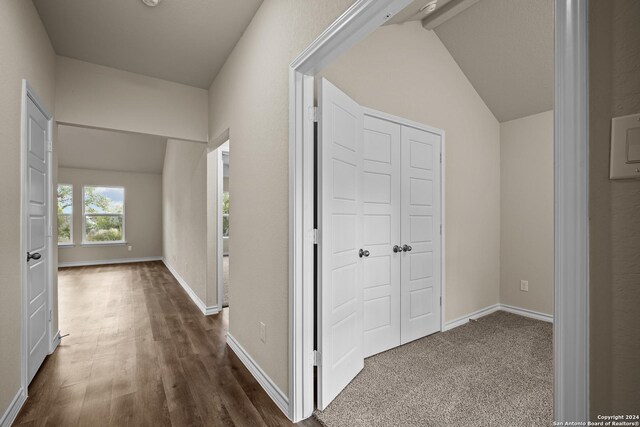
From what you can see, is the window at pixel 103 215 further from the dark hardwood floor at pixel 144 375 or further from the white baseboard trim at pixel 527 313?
the white baseboard trim at pixel 527 313

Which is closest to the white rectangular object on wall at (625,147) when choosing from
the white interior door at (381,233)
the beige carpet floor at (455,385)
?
the beige carpet floor at (455,385)

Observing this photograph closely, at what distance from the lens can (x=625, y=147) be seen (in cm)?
58

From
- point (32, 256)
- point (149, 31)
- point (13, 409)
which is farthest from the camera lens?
point (149, 31)

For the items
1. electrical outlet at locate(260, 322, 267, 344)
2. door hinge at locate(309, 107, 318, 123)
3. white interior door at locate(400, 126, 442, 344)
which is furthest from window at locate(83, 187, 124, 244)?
door hinge at locate(309, 107, 318, 123)

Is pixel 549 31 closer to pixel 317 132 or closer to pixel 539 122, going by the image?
pixel 539 122

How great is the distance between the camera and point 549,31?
2.82 meters

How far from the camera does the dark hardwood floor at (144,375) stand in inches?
71.9

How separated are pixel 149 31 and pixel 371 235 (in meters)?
2.54

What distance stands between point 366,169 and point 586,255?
6.53 ft

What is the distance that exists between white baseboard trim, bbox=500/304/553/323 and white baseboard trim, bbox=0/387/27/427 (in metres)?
4.66

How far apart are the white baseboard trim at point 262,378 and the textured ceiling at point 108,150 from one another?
4.92m

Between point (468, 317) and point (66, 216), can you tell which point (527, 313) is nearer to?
point (468, 317)

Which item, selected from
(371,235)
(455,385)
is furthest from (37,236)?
(455,385)

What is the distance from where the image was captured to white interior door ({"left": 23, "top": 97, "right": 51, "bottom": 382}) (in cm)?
214
